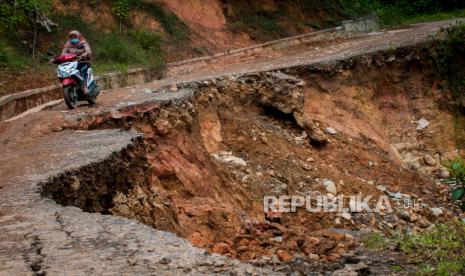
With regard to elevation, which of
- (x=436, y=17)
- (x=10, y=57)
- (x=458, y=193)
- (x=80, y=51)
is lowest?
(x=458, y=193)

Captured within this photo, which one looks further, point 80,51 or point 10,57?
point 10,57

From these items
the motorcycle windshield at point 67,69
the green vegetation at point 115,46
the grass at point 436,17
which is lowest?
the motorcycle windshield at point 67,69

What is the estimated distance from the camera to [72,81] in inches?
397

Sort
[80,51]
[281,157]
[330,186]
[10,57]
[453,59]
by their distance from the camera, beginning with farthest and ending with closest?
[453,59] < [10,57] < [281,157] < [330,186] < [80,51]

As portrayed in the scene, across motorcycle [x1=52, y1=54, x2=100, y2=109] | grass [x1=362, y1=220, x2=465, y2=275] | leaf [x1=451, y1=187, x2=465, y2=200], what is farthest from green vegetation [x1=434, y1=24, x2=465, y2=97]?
leaf [x1=451, y1=187, x2=465, y2=200]

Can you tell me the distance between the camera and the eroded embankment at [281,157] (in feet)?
20.8

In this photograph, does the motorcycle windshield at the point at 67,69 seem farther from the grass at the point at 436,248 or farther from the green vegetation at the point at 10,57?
the grass at the point at 436,248

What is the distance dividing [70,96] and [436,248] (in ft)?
22.6

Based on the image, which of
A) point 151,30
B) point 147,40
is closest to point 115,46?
point 147,40

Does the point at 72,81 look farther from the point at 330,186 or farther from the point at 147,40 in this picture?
the point at 147,40

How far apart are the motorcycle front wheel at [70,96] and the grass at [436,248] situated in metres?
6.09

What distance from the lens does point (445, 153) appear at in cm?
1477

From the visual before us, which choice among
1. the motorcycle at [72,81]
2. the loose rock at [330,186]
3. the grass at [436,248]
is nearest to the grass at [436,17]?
the loose rock at [330,186]

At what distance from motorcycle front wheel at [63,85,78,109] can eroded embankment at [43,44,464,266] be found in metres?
1.24
